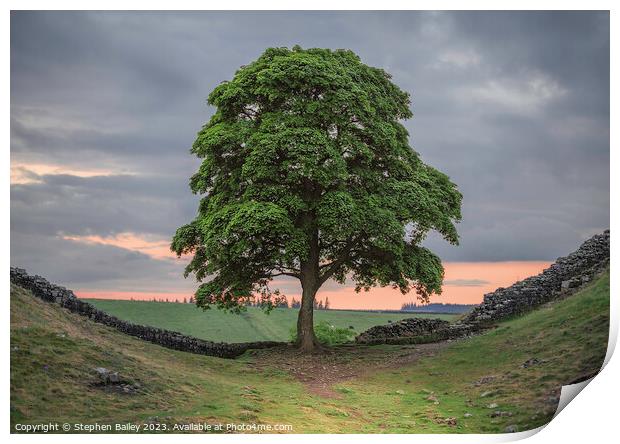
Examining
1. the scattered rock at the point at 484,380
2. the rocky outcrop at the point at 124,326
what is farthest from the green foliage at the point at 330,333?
the scattered rock at the point at 484,380

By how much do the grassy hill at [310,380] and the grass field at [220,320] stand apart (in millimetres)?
6953

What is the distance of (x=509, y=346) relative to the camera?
19141 mm

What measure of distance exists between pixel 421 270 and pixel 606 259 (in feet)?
22.0

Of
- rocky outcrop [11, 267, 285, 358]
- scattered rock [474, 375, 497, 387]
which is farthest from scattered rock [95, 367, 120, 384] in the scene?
scattered rock [474, 375, 497, 387]

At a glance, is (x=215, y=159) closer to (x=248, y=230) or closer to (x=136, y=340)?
(x=248, y=230)

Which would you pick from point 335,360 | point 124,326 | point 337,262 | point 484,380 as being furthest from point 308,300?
point 484,380

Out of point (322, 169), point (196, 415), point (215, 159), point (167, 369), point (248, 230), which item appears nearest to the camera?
point (196, 415)

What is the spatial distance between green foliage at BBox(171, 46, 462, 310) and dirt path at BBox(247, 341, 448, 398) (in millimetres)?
1956

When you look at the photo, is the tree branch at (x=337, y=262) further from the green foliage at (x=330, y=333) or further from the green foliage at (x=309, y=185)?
the green foliage at (x=330, y=333)

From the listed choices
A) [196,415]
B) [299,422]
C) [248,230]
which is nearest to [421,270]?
[248,230]

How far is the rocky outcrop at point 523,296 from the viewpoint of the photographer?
24250 millimetres

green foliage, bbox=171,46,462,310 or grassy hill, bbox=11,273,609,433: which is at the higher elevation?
green foliage, bbox=171,46,462,310

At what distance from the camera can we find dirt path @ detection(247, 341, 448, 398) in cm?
1915

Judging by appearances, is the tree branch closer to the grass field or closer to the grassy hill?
the grassy hill
